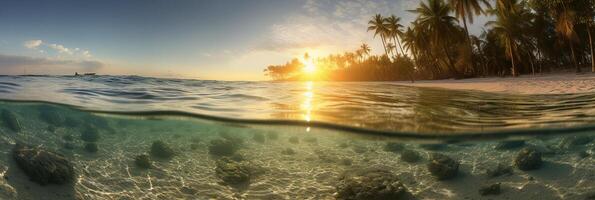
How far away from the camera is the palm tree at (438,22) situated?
51.7 m

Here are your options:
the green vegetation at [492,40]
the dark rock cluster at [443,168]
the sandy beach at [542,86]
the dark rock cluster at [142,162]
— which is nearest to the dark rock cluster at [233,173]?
the dark rock cluster at [142,162]

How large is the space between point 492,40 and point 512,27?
932cm

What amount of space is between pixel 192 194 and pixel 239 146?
22.4ft

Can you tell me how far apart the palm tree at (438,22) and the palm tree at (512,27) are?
15.6ft

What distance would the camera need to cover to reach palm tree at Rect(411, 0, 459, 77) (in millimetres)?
51719

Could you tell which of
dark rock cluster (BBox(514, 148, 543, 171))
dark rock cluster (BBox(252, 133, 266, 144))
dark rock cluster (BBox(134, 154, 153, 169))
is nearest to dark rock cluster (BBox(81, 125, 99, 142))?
dark rock cluster (BBox(134, 154, 153, 169))

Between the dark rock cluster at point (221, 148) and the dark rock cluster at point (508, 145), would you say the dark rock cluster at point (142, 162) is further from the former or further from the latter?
the dark rock cluster at point (508, 145)

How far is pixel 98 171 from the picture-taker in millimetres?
10805

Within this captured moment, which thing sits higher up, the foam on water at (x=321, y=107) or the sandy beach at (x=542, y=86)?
the sandy beach at (x=542, y=86)

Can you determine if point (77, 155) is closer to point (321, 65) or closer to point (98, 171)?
point (98, 171)

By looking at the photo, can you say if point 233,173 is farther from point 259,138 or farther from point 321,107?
point 259,138

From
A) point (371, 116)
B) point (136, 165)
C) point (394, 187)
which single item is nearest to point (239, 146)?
point (136, 165)

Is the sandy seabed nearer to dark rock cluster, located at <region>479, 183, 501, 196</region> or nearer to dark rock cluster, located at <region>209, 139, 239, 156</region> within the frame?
dark rock cluster, located at <region>479, 183, 501, 196</region>

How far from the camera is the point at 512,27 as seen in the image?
49156mm
